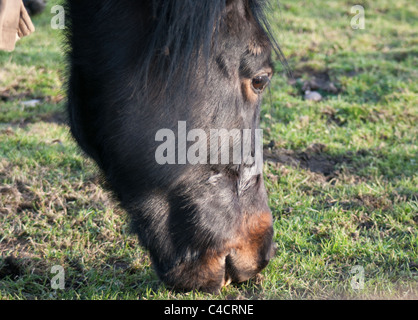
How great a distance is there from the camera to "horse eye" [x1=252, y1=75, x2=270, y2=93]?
2.34 m

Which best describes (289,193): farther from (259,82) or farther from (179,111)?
(179,111)

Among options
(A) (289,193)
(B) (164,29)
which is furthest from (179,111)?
(A) (289,193)

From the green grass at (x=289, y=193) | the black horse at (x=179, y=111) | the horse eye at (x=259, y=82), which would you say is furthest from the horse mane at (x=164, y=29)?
the green grass at (x=289, y=193)

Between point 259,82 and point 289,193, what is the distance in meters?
1.63

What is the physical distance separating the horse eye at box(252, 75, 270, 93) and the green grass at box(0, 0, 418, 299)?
262 mm

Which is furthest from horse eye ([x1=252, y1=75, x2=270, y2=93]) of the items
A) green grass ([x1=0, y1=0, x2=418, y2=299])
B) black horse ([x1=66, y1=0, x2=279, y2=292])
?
green grass ([x1=0, y1=0, x2=418, y2=299])

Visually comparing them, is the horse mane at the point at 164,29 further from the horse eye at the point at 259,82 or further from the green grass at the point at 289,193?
the green grass at the point at 289,193

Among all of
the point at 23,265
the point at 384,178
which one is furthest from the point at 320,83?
the point at 23,265

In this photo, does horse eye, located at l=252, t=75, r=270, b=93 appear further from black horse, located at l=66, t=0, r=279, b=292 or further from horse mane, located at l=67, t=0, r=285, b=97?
horse mane, located at l=67, t=0, r=285, b=97

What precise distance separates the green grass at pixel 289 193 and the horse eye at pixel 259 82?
0.86 ft

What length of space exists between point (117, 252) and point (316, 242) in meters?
1.28

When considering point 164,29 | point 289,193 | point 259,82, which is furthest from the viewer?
point 289,193

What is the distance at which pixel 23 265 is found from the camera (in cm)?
281

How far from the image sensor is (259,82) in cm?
236
